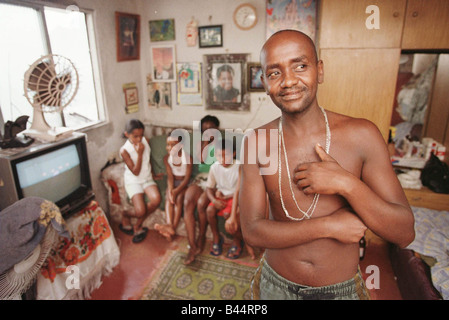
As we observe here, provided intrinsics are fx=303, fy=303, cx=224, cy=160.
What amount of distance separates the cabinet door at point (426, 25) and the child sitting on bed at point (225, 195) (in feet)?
6.17

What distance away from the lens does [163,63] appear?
4.39 metres

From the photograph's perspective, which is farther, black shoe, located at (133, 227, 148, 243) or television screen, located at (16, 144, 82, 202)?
black shoe, located at (133, 227, 148, 243)

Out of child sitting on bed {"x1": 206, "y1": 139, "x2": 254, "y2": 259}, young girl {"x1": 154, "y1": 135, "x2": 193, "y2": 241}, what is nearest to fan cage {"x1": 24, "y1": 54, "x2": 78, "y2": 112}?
young girl {"x1": 154, "y1": 135, "x2": 193, "y2": 241}

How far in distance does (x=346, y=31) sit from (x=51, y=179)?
286 centimetres

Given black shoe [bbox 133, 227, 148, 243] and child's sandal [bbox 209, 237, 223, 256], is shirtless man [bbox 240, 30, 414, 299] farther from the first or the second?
black shoe [bbox 133, 227, 148, 243]

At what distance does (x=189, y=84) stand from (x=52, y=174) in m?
2.34

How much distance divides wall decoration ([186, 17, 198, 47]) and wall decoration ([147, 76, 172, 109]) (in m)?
0.69

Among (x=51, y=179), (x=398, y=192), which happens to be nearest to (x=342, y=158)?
(x=398, y=192)

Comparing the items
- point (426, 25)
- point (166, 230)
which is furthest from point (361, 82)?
point (166, 230)

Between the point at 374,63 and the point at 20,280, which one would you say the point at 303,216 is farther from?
the point at 374,63

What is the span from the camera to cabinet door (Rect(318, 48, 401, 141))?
8.88ft

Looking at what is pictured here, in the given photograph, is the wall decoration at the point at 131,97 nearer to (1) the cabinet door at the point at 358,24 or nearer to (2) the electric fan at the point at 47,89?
(2) the electric fan at the point at 47,89

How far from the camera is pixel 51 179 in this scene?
2535mm

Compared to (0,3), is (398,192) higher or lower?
lower
